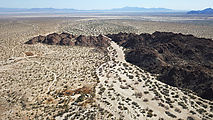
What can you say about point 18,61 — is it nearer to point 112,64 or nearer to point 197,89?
point 112,64

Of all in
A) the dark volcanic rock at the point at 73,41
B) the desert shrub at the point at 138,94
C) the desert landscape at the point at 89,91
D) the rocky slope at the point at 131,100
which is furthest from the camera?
the dark volcanic rock at the point at 73,41

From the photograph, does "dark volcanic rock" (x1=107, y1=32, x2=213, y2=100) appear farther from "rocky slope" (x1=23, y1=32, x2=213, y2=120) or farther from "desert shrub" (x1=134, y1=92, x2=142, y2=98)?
"desert shrub" (x1=134, y1=92, x2=142, y2=98)

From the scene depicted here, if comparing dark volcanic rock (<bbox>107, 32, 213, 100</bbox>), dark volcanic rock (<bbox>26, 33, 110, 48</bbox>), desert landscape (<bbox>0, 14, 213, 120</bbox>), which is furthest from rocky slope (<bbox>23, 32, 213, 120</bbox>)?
dark volcanic rock (<bbox>26, 33, 110, 48</bbox>)

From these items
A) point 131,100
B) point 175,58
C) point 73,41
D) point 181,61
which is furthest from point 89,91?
point 73,41

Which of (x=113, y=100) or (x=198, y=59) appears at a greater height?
(x=198, y=59)

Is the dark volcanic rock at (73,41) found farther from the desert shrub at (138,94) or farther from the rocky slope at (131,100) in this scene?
the desert shrub at (138,94)

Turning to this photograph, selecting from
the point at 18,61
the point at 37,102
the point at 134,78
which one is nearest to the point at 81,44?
the point at 18,61

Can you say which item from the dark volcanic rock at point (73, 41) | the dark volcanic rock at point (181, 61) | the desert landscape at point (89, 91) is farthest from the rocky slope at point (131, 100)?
→ the dark volcanic rock at point (73, 41)

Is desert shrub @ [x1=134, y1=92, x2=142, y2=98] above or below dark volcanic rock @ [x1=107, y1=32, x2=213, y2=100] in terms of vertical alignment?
below
